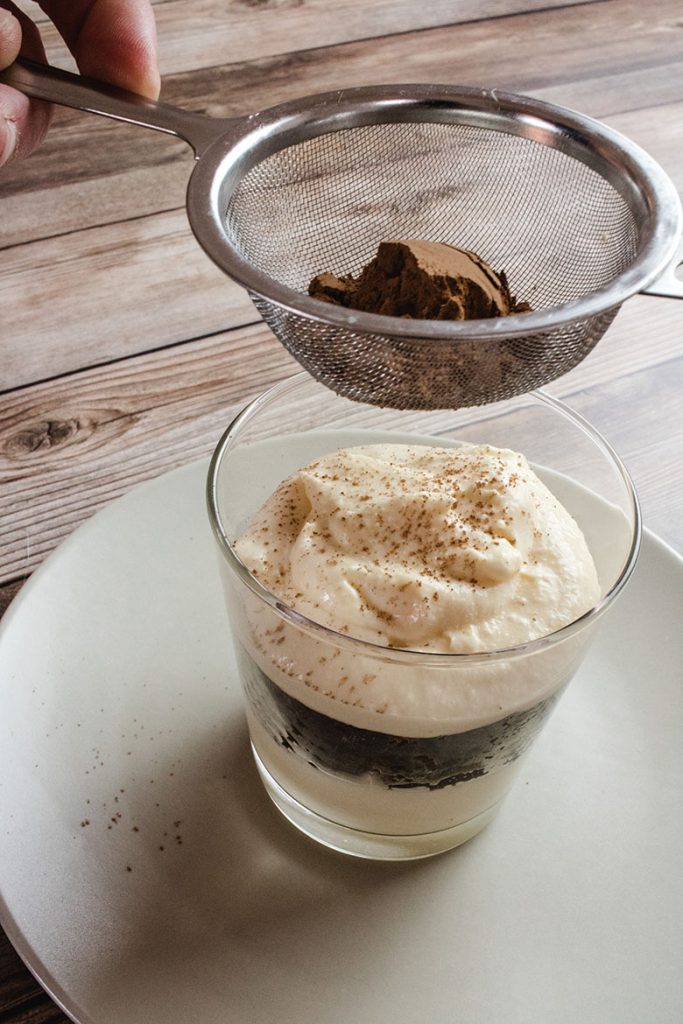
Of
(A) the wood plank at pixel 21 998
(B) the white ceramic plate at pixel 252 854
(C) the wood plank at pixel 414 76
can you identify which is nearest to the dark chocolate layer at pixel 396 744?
(B) the white ceramic plate at pixel 252 854

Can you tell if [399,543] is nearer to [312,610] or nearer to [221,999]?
[312,610]

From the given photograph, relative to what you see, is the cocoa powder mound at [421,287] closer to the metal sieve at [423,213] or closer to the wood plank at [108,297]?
the metal sieve at [423,213]

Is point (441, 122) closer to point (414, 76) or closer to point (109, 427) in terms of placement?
point (109, 427)

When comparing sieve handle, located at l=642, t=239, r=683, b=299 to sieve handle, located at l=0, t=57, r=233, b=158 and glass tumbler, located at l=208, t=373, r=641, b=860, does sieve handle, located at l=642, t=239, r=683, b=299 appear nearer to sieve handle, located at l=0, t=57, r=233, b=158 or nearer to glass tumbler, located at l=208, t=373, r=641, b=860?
glass tumbler, located at l=208, t=373, r=641, b=860

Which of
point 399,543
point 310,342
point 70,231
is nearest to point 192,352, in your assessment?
point 70,231

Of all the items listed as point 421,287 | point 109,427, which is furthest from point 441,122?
point 109,427
